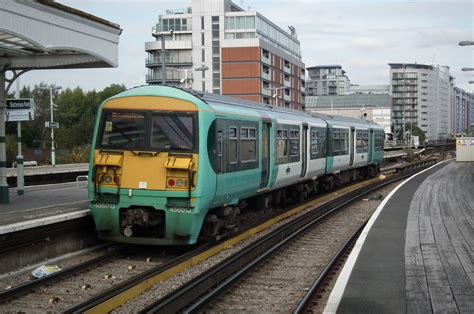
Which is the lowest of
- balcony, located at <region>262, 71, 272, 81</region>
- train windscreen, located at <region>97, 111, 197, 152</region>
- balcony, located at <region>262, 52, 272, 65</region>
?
train windscreen, located at <region>97, 111, 197, 152</region>

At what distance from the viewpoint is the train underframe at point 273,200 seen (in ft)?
38.9

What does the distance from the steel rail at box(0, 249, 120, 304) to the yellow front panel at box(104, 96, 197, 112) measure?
278 cm

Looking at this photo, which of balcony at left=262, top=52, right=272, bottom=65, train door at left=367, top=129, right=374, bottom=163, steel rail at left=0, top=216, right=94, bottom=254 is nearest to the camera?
steel rail at left=0, top=216, right=94, bottom=254

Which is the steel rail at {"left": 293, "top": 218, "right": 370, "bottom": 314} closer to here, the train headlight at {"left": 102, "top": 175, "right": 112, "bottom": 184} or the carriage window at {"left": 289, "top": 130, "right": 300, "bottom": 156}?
the train headlight at {"left": 102, "top": 175, "right": 112, "bottom": 184}

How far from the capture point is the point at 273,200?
698 inches

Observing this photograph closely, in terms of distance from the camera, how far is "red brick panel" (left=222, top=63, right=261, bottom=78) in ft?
309

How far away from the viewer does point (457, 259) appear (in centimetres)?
984

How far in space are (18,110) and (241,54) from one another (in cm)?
8041

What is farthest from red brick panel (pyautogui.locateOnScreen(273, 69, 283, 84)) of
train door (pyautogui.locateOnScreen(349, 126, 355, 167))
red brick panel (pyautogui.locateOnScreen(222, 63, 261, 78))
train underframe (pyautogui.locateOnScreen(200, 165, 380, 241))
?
train door (pyautogui.locateOnScreen(349, 126, 355, 167))

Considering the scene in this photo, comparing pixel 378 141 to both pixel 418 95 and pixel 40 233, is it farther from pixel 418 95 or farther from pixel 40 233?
pixel 418 95

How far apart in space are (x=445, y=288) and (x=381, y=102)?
128m

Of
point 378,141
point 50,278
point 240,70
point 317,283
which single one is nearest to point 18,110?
point 50,278

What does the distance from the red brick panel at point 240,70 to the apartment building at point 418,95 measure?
8111cm

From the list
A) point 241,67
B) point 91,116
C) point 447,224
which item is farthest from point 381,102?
point 447,224
